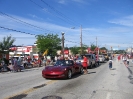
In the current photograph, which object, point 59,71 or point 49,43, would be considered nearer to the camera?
point 59,71

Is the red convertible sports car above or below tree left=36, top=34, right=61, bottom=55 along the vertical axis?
below

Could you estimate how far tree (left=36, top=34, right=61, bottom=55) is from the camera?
2308 inches

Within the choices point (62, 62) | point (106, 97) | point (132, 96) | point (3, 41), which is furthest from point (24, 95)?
point (3, 41)

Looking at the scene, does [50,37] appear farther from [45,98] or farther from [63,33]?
[45,98]

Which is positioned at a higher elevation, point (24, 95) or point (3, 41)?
point (3, 41)

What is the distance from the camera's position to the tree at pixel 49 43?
58625 millimetres

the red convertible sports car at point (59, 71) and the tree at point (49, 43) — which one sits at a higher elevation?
the tree at point (49, 43)

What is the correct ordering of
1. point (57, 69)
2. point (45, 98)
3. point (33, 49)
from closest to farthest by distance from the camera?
point (45, 98) < point (57, 69) < point (33, 49)

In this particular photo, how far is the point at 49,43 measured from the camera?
59000 mm

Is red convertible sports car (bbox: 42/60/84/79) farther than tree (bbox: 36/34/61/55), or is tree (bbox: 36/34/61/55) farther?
tree (bbox: 36/34/61/55)

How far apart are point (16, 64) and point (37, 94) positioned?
44.8ft

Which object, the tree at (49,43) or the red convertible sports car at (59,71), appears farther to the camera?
the tree at (49,43)

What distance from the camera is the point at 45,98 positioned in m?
7.66

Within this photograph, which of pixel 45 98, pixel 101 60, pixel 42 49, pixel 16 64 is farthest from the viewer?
pixel 42 49
